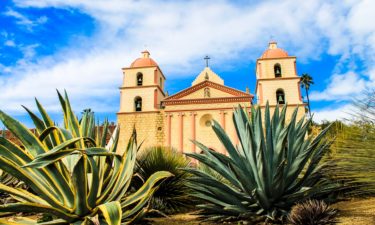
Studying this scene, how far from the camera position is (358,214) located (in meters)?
3.25

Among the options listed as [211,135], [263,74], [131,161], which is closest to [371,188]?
[131,161]

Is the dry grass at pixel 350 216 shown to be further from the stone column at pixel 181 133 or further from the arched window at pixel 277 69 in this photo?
the arched window at pixel 277 69

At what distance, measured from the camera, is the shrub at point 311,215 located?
298 centimetres

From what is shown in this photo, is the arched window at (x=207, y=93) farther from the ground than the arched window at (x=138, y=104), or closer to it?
farther from the ground

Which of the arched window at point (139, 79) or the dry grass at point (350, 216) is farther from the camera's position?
the arched window at point (139, 79)

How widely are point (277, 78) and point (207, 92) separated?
5.64 meters

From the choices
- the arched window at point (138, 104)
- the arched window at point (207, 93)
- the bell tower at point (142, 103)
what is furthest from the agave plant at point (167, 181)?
the arched window at point (138, 104)

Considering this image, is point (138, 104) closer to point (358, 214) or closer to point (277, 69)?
point (277, 69)

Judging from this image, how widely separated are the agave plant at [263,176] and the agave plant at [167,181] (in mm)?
906

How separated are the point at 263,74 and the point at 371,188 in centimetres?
2166

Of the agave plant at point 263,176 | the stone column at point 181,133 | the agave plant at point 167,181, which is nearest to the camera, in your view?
the agave plant at point 263,176

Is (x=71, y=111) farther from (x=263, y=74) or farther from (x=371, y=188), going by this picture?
(x=263, y=74)

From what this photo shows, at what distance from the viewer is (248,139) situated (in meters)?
3.80

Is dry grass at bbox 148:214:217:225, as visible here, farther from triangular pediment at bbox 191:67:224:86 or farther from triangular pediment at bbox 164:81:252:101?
triangular pediment at bbox 191:67:224:86
